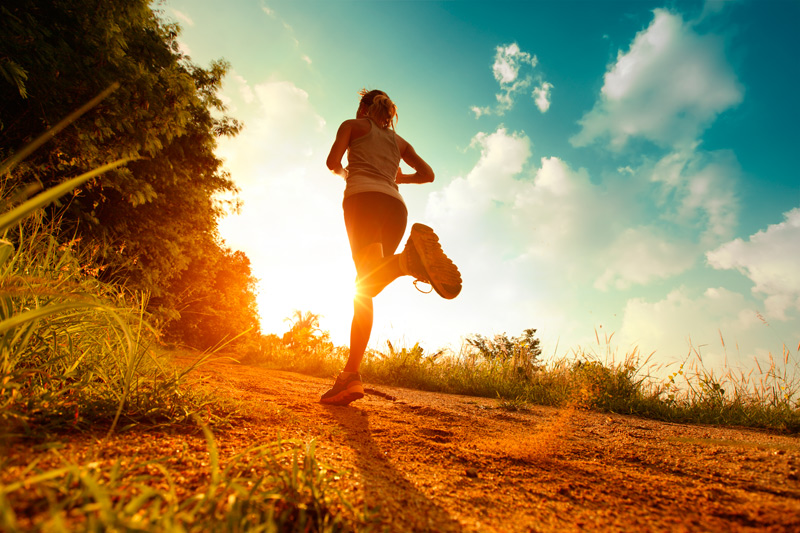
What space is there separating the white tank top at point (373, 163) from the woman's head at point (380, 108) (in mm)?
82

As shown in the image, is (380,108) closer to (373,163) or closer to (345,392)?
(373,163)

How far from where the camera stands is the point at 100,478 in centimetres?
67

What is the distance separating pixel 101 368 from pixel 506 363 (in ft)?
14.6

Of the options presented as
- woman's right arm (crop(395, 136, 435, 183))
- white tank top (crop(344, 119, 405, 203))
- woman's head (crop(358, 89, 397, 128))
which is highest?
woman's head (crop(358, 89, 397, 128))

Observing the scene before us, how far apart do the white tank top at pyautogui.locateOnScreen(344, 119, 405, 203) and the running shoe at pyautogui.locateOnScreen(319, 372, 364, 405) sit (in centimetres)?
123

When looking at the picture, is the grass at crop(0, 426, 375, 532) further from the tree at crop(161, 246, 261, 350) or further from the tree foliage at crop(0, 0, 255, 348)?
the tree at crop(161, 246, 261, 350)

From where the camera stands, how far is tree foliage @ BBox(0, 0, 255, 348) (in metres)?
4.16

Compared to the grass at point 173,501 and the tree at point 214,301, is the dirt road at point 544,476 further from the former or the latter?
the tree at point 214,301

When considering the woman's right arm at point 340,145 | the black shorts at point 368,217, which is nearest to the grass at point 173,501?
the black shorts at point 368,217

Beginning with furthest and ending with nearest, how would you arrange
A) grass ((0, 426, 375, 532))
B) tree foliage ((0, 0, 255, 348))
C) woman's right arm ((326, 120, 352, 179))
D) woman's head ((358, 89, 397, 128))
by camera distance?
tree foliage ((0, 0, 255, 348)) < woman's head ((358, 89, 397, 128)) < woman's right arm ((326, 120, 352, 179)) < grass ((0, 426, 375, 532))

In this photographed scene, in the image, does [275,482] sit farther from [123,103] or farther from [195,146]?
[195,146]

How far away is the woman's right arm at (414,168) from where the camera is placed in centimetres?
300

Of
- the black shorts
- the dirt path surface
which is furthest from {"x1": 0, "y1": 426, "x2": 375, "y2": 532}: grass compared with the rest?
the black shorts

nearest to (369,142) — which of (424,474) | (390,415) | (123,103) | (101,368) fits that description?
(390,415)
